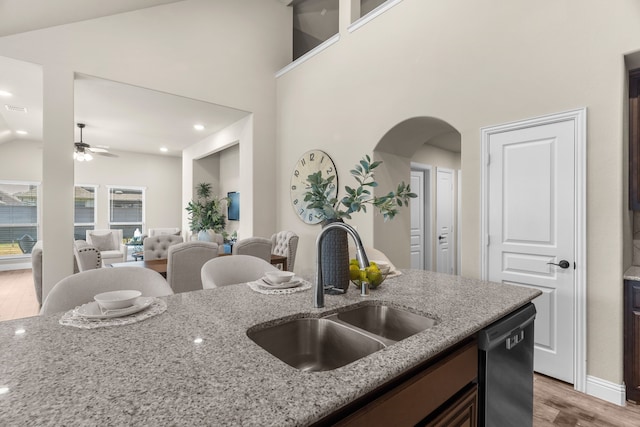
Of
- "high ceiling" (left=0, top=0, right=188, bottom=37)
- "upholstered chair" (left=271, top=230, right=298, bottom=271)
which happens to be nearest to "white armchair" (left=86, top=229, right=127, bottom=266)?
"upholstered chair" (left=271, top=230, right=298, bottom=271)

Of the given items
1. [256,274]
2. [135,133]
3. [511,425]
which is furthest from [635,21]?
[135,133]

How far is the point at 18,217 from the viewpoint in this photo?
7.21 m

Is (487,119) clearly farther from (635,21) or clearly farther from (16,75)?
(16,75)

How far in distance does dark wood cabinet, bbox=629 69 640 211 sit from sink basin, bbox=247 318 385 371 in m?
2.38

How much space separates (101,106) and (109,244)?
3.39 m

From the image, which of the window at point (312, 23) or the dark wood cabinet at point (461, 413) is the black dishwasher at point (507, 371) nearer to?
the dark wood cabinet at point (461, 413)

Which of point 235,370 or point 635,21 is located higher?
point 635,21

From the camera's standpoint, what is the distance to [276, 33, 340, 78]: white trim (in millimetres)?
4312

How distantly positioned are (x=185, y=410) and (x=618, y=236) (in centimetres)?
268

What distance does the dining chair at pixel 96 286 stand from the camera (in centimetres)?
132

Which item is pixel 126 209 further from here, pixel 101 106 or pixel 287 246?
pixel 287 246

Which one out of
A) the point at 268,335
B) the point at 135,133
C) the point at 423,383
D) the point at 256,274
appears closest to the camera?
the point at 423,383

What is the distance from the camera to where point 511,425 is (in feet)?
4.39

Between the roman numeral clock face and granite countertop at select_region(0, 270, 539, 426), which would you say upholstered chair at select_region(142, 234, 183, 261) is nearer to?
the roman numeral clock face
